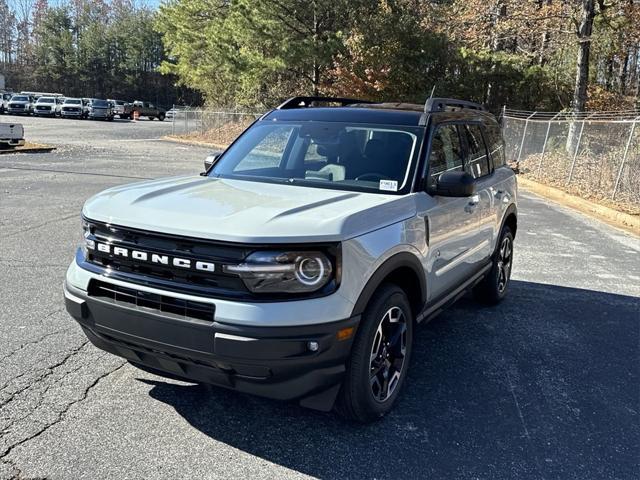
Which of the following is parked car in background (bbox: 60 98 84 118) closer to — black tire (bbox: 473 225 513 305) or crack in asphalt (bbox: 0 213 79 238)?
crack in asphalt (bbox: 0 213 79 238)

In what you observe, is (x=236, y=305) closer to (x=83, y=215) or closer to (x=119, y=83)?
(x=83, y=215)

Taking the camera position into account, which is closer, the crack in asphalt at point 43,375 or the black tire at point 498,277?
the crack in asphalt at point 43,375

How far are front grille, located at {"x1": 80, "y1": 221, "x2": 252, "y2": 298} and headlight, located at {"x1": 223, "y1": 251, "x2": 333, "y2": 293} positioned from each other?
5 centimetres

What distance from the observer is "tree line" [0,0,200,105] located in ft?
262

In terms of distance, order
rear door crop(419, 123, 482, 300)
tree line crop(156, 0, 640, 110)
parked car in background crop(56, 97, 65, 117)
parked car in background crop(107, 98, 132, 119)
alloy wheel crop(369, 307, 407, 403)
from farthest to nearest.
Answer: parked car in background crop(107, 98, 132, 119), parked car in background crop(56, 97, 65, 117), tree line crop(156, 0, 640, 110), rear door crop(419, 123, 482, 300), alloy wheel crop(369, 307, 407, 403)

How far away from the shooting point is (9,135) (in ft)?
67.5

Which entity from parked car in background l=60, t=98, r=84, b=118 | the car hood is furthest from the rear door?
parked car in background l=60, t=98, r=84, b=118

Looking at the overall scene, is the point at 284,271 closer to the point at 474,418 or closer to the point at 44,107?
the point at 474,418

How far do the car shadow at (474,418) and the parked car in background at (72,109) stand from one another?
51.9 m

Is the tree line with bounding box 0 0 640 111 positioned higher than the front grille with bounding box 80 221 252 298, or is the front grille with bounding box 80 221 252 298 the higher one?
the tree line with bounding box 0 0 640 111

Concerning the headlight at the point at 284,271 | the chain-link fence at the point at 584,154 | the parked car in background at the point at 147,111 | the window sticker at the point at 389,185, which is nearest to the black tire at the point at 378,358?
the headlight at the point at 284,271

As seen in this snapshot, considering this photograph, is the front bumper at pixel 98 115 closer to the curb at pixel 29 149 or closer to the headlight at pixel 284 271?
the curb at pixel 29 149

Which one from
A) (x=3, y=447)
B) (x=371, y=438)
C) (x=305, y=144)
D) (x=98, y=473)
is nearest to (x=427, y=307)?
(x=371, y=438)

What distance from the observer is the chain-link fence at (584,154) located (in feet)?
44.7
